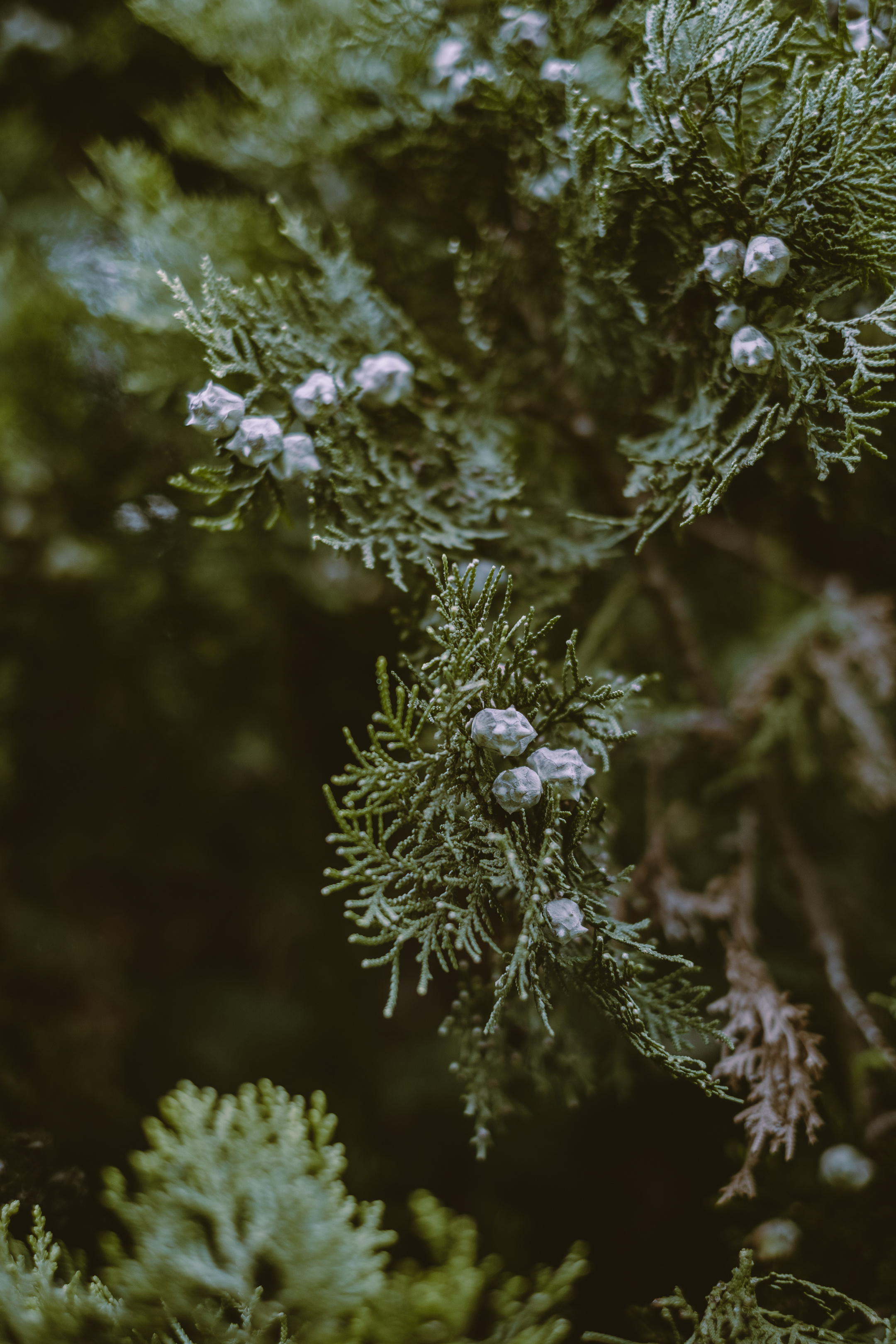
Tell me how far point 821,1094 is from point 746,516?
0.62 m

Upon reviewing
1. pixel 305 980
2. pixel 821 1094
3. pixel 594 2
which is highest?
pixel 594 2

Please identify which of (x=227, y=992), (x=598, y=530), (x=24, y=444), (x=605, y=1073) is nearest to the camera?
(x=598, y=530)

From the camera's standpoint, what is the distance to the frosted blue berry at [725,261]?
491 mm

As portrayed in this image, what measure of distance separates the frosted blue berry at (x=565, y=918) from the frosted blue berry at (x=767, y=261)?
42 centimetres

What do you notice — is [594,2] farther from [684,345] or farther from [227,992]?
[227,992]

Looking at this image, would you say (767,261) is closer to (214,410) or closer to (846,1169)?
(214,410)

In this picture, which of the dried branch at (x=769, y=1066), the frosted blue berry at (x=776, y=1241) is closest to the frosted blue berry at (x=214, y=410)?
the dried branch at (x=769, y=1066)

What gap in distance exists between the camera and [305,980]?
3.91ft

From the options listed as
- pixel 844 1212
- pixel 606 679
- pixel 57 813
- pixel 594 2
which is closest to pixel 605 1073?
pixel 844 1212

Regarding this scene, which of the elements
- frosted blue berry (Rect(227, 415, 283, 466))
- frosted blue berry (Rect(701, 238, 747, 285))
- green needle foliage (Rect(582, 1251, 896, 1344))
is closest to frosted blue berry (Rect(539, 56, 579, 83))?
frosted blue berry (Rect(701, 238, 747, 285))

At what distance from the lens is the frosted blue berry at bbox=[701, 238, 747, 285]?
1.61ft

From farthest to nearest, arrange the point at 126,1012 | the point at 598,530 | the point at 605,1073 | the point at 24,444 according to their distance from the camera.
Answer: the point at 126,1012 < the point at 24,444 < the point at 605,1073 < the point at 598,530

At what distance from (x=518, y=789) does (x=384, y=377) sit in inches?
13.1

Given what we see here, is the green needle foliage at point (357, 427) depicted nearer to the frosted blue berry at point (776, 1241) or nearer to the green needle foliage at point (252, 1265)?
the green needle foliage at point (252, 1265)
